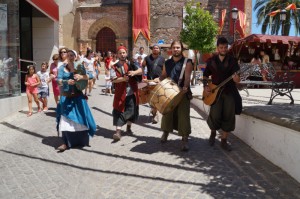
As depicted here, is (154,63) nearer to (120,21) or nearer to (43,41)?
(43,41)

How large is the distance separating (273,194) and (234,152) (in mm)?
1828

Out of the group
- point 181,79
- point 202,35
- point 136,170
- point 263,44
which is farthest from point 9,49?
point 202,35

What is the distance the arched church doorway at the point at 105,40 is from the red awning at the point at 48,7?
19.1 metres

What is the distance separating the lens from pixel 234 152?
585 cm

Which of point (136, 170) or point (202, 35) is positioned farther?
point (202, 35)

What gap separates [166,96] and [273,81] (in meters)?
5.15

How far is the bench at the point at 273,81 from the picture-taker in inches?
373

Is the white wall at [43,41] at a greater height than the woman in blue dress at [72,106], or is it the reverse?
the white wall at [43,41]

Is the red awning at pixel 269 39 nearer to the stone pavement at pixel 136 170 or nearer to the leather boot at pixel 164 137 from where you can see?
the stone pavement at pixel 136 170

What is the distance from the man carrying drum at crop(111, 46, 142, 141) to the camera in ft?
21.9

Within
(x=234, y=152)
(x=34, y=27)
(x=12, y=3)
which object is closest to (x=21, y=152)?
(x=234, y=152)

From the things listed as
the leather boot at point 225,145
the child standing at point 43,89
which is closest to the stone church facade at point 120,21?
the child standing at point 43,89

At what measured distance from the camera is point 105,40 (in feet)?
114

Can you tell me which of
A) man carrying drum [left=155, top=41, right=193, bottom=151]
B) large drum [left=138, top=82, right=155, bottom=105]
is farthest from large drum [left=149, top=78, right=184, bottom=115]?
large drum [left=138, top=82, right=155, bottom=105]
